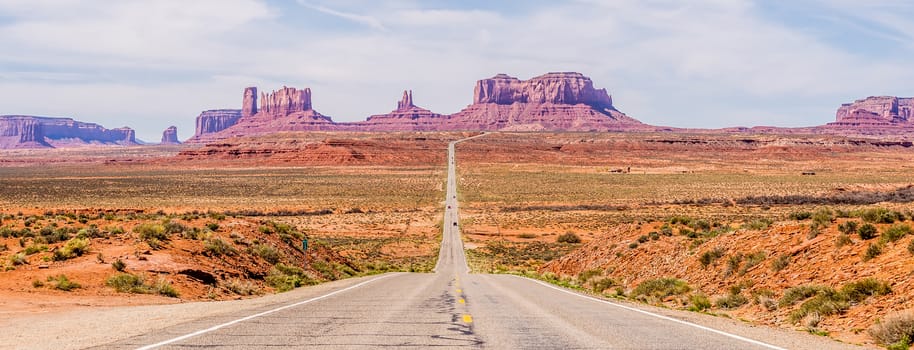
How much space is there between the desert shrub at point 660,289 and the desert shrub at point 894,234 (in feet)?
16.1

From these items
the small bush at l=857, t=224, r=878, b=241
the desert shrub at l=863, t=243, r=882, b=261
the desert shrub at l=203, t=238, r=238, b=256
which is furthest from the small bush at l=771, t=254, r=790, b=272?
the desert shrub at l=203, t=238, r=238, b=256

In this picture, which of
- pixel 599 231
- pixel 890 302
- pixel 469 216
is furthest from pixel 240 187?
pixel 890 302

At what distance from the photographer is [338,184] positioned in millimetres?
104562

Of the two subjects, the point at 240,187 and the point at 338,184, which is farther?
the point at 338,184

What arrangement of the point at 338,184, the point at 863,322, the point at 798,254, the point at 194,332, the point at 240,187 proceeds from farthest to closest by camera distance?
the point at 338,184, the point at 240,187, the point at 798,254, the point at 863,322, the point at 194,332

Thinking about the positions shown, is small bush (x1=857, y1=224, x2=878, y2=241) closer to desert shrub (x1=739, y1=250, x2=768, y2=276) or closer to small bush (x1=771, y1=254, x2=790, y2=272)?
small bush (x1=771, y1=254, x2=790, y2=272)

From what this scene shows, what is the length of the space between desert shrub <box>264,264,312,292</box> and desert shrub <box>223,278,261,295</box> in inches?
41.3

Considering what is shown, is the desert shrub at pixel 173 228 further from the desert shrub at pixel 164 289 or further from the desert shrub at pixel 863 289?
the desert shrub at pixel 863 289

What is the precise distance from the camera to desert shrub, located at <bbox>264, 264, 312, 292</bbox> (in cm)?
2119

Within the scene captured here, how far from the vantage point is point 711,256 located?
63.5 ft

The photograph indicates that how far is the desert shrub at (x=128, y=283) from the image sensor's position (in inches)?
645

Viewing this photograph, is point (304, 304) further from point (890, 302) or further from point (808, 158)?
point (808, 158)

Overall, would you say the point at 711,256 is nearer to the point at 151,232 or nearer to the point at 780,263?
the point at 780,263

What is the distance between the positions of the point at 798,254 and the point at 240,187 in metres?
91.3
